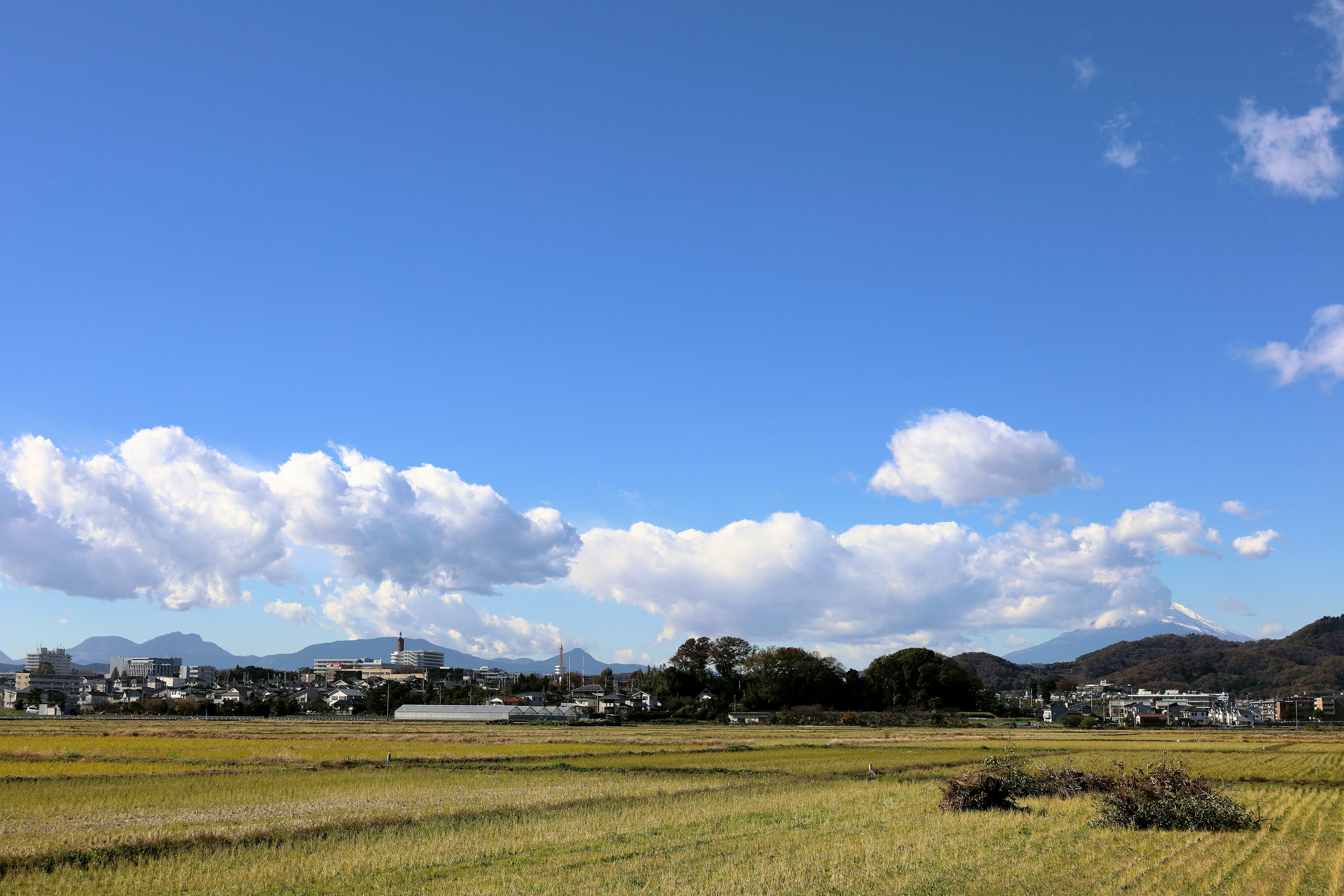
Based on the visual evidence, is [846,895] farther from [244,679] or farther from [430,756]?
[244,679]

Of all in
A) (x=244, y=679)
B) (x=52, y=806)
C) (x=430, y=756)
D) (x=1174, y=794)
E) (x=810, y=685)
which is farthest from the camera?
(x=244, y=679)

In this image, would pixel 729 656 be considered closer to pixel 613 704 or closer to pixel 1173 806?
pixel 613 704

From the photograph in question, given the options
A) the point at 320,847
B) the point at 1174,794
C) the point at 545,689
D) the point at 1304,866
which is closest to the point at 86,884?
the point at 320,847

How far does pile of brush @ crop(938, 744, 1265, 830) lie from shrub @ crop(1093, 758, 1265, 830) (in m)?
0.01

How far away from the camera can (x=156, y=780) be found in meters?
29.1

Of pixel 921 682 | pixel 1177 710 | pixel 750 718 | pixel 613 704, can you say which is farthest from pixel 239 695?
pixel 1177 710

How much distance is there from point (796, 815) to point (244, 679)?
185007 mm

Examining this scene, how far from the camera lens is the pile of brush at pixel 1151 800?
2036cm

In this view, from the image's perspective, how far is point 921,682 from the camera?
373 ft

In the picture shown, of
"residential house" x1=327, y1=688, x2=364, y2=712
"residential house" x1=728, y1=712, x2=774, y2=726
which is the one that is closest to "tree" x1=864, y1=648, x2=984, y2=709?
"residential house" x1=728, y1=712, x2=774, y2=726

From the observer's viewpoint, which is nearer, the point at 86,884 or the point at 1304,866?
the point at 86,884

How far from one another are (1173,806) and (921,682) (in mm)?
97694

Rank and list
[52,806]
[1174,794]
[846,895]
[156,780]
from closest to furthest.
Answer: [846,895] → [1174,794] → [52,806] → [156,780]

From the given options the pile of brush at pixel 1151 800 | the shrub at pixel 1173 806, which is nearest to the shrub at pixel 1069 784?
the pile of brush at pixel 1151 800
